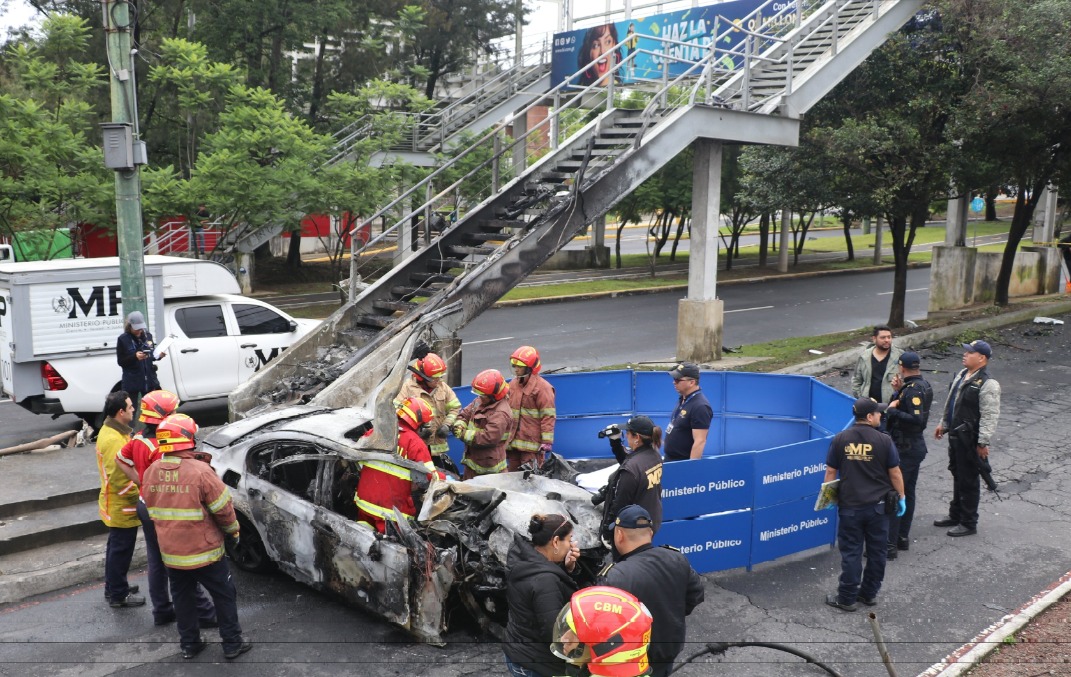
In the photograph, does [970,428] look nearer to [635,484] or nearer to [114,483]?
[635,484]

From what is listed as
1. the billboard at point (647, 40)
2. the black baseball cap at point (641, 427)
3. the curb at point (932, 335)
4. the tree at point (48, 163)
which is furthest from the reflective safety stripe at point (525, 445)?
the billboard at point (647, 40)

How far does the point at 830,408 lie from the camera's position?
10031 mm

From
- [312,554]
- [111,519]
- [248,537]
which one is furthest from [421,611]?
[111,519]

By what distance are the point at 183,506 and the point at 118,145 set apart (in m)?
5.42

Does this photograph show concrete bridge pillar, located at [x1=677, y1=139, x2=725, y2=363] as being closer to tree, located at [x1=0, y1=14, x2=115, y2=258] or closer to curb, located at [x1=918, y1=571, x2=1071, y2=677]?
curb, located at [x1=918, y1=571, x2=1071, y2=677]

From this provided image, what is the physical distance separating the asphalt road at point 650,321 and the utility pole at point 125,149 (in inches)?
243

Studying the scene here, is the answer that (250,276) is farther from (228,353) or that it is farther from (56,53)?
(228,353)

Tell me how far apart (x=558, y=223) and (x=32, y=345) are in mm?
6747

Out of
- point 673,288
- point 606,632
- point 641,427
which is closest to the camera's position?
point 606,632

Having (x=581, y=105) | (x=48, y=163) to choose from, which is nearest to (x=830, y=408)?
(x=581, y=105)

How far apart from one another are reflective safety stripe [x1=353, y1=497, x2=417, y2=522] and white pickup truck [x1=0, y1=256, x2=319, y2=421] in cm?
600

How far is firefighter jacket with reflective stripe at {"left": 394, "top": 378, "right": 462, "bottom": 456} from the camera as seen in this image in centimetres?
809

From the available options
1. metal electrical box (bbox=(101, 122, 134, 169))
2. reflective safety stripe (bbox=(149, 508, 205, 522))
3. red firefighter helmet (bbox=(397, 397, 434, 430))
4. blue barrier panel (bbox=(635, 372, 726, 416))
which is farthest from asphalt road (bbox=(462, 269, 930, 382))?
reflective safety stripe (bbox=(149, 508, 205, 522))

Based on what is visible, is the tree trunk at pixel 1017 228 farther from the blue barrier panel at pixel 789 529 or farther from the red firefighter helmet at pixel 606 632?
the red firefighter helmet at pixel 606 632
